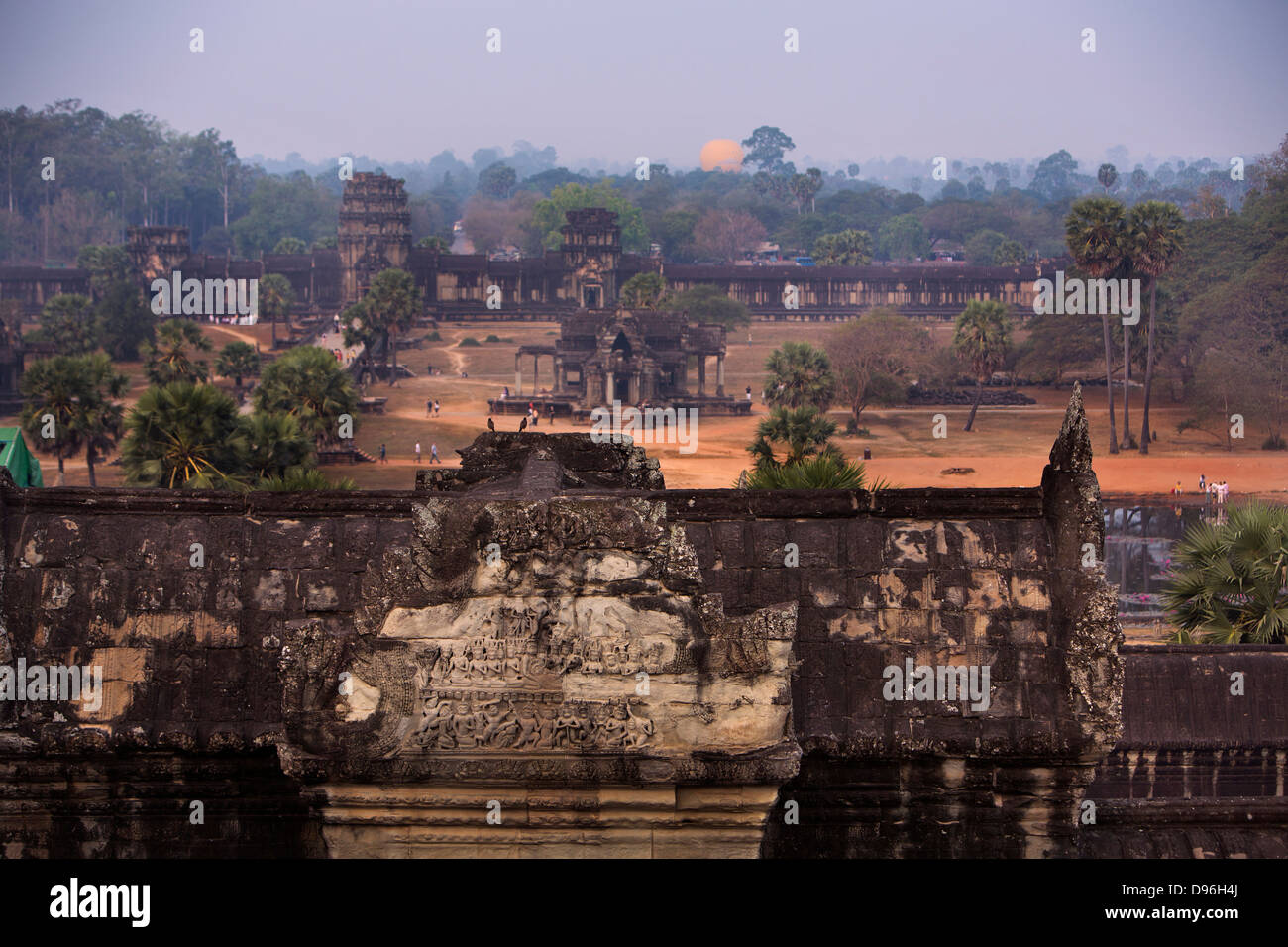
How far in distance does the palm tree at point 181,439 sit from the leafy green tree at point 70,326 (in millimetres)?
47551

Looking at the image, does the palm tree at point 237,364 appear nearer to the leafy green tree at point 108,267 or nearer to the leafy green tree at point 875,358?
the leafy green tree at point 875,358

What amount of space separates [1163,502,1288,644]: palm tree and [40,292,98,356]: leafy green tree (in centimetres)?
6914

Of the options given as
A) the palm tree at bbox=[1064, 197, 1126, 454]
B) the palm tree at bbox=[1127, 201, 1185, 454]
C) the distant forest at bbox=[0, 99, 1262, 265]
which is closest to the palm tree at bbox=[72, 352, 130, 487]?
the palm tree at bbox=[1064, 197, 1126, 454]

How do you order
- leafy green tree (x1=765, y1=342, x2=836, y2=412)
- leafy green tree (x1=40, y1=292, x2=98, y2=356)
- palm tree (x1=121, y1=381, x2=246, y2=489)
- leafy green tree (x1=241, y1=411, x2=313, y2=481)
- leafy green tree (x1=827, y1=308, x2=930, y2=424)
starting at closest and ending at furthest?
palm tree (x1=121, y1=381, x2=246, y2=489), leafy green tree (x1=241, y1=411, x2=313, y2=481), leafy green tree (x1=765, y1=342, x2=836, y2=412), leafy green tree (x1=827, y1=308, x2=930, y2=424), leafy green tree (x1=40, y1=292, x2=98, y2=356)

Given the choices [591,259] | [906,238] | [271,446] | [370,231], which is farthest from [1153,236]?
[906,238]

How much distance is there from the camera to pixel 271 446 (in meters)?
32.5

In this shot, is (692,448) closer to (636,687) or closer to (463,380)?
(463,380)

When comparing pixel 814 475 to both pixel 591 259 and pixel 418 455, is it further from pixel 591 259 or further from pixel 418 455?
pixel 591 259

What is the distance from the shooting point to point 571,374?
3184 inches

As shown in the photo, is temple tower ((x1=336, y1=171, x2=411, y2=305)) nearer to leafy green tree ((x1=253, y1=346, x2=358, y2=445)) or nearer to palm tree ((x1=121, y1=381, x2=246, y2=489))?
leafy green tree ((x1=253, y1=346, x2=358, y2=445))

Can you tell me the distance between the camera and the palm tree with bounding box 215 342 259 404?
7162 centimetres

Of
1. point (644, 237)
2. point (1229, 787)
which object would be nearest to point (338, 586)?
point (1229, 787)

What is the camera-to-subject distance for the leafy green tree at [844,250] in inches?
5527
